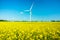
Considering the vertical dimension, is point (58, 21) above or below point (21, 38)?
above

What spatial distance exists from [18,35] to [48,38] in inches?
24.4

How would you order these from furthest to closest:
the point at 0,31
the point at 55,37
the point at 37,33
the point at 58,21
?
1. the point at 58,21
2. the point at 0,31
3. the point at 37,33
4. the point at 55,37

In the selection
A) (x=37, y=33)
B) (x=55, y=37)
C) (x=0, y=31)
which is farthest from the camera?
(x=0, y=31)

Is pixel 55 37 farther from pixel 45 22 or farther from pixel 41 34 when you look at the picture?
pixel 45 22

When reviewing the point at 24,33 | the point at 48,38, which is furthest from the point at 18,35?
the point at 48,38

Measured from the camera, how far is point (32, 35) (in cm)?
366

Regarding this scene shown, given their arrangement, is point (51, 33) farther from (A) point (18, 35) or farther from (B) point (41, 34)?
(A) point (18, 35)

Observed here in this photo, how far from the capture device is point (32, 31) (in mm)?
3793

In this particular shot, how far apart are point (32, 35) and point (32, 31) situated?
146 millimetres

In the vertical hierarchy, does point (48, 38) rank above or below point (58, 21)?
below

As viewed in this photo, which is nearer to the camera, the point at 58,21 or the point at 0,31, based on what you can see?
the point at 0,31

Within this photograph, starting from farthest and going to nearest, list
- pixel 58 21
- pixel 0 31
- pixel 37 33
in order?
pixel 58 21 → pixel 0 31 → pixel 37 33

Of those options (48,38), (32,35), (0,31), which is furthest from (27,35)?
(0,31)

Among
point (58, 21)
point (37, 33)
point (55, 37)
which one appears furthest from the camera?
point (58, 21)
